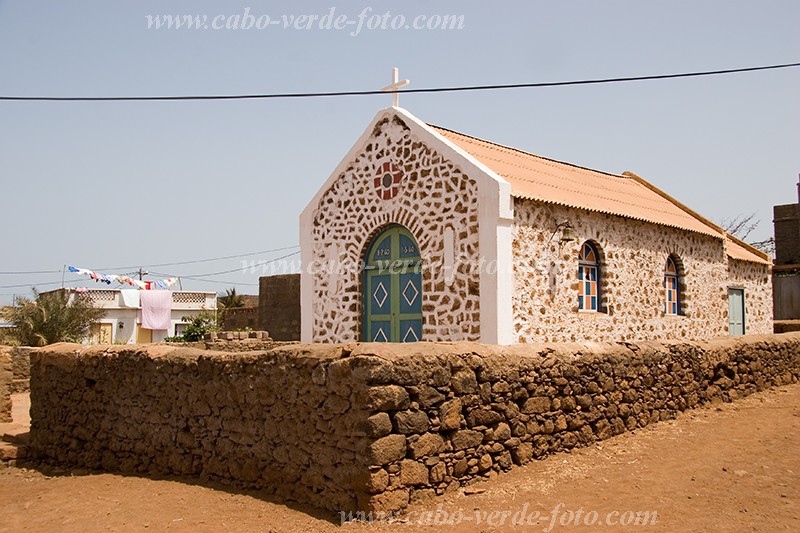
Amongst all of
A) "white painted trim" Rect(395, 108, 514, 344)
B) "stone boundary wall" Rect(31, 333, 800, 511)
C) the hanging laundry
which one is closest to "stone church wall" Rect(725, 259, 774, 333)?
"stone boundary wall" Rect(31, 333, 800, 511)

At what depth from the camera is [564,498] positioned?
22.0 ft

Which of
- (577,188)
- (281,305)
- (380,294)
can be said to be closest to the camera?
(380,294)

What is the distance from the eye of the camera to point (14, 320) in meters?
25.7

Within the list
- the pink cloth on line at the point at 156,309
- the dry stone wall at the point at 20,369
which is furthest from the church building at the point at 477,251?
the pink cloth on line at the point at 156,309

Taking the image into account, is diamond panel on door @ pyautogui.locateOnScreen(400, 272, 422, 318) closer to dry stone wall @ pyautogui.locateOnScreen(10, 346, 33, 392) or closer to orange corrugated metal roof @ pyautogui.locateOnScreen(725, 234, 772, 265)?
orange corrugated metal roof @ pyautogui.locateOnScreen(725, 234, 772, 265)

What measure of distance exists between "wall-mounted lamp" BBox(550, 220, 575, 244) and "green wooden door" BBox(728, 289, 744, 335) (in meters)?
8.41

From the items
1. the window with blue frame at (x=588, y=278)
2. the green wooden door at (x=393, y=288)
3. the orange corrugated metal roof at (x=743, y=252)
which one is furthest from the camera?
the orange corrugated metal roof at (x=743, y=252)

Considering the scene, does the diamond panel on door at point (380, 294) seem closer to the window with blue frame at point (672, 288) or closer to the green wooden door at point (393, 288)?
the green wooden door at point (393, 288)

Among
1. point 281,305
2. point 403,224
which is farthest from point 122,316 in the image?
point 403,224

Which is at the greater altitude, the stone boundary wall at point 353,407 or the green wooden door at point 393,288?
the green wooden door at point 393,288

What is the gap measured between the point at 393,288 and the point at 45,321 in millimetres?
17731

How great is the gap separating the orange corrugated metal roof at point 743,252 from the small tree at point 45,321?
21.0 meters

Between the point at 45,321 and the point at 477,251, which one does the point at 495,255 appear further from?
the point at 45,321

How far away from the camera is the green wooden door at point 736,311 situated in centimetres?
1880
